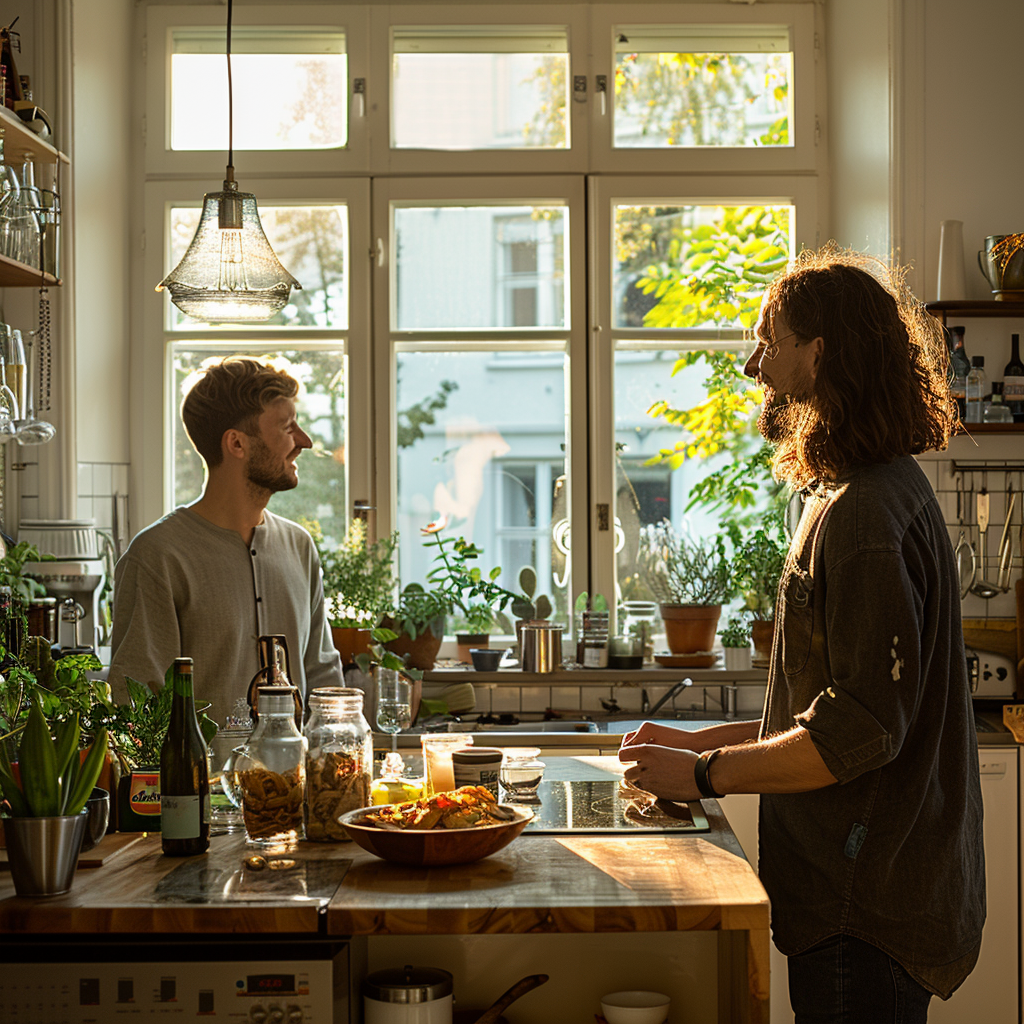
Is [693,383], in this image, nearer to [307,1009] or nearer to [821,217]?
[821,217]

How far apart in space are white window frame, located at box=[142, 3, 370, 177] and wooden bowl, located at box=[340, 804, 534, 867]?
3111mm

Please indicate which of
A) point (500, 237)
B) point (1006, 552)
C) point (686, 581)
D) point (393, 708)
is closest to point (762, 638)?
point (686, 581)

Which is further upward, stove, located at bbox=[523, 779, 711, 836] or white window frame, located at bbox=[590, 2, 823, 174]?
white window frame, located at bbox=[590, 2, 823, 174]

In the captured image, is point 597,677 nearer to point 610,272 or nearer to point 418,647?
point 418,647

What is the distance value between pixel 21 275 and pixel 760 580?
96.5 inches

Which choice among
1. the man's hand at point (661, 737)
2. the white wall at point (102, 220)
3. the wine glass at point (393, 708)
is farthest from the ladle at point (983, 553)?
the white wall at point (102, 220)

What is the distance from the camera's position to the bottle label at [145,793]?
1.82 meters

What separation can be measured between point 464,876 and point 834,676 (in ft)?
1.87

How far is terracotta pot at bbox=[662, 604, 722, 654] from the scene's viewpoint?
393 cm

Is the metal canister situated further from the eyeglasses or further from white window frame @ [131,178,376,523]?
the eyeglasses

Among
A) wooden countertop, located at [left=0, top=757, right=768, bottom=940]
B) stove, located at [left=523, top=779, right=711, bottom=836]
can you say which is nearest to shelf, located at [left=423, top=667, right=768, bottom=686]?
stove, located at [left=523, top=779, right=711, bottom=836]

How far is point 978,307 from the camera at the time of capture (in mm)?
3564

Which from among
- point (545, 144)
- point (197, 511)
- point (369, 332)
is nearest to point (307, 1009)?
point (197, 511)

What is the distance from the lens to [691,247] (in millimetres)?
4180
